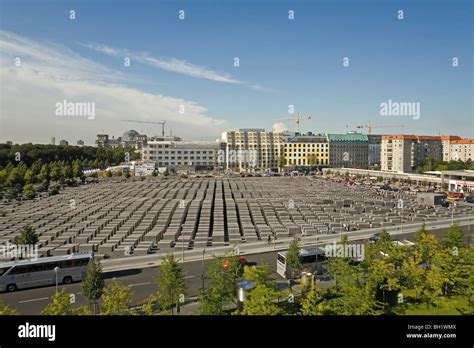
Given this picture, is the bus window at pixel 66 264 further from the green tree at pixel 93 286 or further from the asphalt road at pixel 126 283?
the green tree at pixel 93 286

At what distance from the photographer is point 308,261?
437 inches

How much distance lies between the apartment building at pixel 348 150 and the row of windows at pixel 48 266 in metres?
64.9

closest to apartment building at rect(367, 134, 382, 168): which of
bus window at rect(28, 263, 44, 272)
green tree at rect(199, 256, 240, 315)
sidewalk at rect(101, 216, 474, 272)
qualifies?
sidewalk at rect(101, 216, 474, 272)

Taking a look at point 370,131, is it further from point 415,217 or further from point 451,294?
point 451,294

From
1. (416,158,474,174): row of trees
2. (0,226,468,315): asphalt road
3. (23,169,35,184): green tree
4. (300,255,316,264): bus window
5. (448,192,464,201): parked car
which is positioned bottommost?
(0,226,468,315): asphalt road

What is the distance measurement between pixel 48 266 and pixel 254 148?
201ft

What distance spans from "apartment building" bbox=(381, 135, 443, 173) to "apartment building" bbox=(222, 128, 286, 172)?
65.4 feet

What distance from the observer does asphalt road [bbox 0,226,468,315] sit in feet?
29.1

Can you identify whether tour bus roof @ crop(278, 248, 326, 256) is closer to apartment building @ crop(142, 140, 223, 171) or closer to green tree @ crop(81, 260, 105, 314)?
green tree @ crop(81, 260, 105, 314)

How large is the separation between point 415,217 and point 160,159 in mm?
52111

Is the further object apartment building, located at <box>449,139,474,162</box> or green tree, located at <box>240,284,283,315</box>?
apartment building, located at <box>449,139,474,162</box>

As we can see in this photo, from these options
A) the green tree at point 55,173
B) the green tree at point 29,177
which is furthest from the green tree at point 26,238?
the green tree at point 55,173
